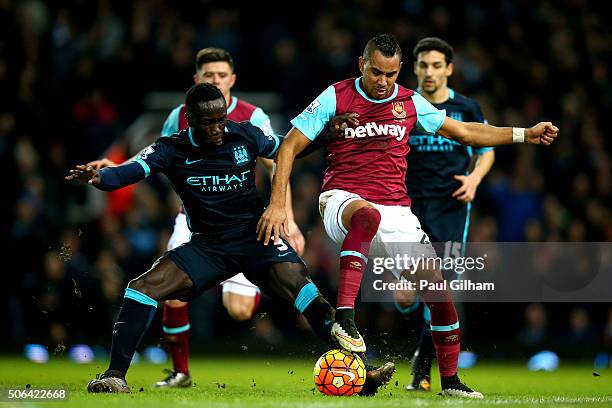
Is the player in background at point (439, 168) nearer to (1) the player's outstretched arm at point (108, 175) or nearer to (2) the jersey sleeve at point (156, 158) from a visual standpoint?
(2) the jersey sleeve at point (156, 158)

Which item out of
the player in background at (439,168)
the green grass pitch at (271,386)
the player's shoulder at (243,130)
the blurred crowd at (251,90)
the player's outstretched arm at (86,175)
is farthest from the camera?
the blurred crowd at (251,90)

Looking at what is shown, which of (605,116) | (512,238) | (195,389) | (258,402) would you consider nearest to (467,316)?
(512,238)

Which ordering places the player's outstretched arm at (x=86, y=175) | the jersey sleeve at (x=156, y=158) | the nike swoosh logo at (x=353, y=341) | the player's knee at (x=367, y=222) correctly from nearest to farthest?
the nike swoosh logo at (x=353, y=341), the player's outstretched arm at (x=86, y=175), the player's knee at (x=367, y=222), the jersey sleeve at (x=156, y=158)

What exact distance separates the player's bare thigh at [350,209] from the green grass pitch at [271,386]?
4.09 ft

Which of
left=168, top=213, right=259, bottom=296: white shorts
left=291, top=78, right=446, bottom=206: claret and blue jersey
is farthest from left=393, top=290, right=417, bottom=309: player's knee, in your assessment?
left=291, top=78, right=446, bottom=206: claret and blue jersey

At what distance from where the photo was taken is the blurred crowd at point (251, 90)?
13758mm

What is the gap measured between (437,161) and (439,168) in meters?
0.07

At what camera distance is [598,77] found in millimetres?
16359

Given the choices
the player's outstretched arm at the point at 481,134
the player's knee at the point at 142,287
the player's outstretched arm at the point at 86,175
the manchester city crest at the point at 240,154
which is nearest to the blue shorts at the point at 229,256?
the player's knee at the point at 142,287

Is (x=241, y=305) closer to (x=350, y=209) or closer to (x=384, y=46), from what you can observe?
(x=350, y=209)

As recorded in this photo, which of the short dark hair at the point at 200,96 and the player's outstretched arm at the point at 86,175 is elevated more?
the short dark hair at the point at 200,96

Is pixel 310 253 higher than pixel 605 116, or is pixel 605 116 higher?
pixel 605 116

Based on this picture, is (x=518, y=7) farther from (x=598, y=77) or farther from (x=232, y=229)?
(x=232, y=229)

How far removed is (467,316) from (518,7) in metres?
6.15
